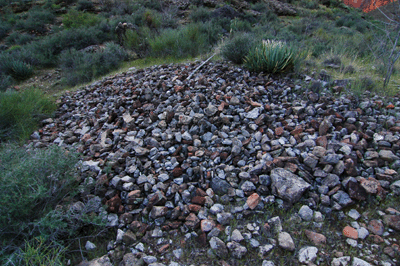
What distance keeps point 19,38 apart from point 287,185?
1585 centimetres

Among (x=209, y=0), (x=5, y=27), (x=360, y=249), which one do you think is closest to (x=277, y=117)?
(x=360, y=249)

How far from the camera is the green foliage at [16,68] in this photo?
837 cm

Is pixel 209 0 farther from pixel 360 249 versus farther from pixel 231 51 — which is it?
pixel 360 249

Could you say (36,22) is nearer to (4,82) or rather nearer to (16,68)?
(16,68)

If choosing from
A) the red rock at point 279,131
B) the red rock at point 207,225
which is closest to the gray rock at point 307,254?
the red rock at point 207,225

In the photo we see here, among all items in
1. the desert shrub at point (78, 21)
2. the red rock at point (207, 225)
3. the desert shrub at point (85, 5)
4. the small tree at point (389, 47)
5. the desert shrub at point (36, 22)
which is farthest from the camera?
the desert shrub at point (85, 5)

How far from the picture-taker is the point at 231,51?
526 cm

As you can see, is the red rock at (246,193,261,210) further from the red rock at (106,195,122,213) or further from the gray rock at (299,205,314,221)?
the red rock at (106,195,122,213)

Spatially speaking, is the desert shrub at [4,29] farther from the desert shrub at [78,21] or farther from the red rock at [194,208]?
the red rock at [194,208]

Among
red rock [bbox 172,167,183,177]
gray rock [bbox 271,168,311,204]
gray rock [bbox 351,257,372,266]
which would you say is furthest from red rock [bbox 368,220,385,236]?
red rock [bbox 172,167,183,177]

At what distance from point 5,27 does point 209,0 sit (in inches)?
493

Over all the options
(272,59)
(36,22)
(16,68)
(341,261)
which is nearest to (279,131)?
(341,261)

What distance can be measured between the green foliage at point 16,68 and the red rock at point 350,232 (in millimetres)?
10391

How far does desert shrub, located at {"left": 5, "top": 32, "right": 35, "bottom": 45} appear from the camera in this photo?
12367mm
